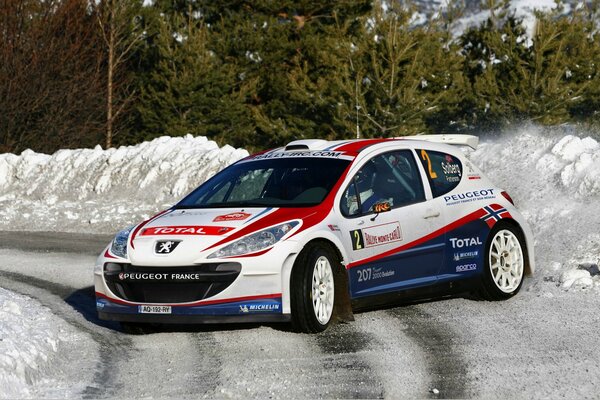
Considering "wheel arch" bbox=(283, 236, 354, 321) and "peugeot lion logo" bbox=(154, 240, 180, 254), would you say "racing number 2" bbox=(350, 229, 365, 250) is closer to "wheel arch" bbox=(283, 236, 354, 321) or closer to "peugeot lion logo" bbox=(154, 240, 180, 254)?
"wheel arch" bbox=(283, 236, 354, 321)

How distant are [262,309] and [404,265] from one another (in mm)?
1603

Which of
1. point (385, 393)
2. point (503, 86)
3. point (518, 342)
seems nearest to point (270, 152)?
point (518, 342)

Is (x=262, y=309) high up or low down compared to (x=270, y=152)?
down

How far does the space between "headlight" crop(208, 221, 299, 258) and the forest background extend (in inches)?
970

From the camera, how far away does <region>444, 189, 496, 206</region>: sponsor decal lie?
9.61 m

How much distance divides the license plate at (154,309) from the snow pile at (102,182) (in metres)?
11.1

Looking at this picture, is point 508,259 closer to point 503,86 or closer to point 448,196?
point 448,196

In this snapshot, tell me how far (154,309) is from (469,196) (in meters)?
3.25

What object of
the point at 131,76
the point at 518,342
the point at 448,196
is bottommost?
the point at 518,342

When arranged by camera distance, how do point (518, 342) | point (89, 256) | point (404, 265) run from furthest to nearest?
point (89, 256) < point (404, 265) < point (518, 342)

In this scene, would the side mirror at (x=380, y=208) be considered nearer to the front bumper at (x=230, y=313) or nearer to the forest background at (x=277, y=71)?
the front bumper at (x=230, y=313)

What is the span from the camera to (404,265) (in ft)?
29.5

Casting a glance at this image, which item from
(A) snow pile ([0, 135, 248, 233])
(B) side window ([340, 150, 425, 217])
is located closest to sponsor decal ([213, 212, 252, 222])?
(B) side window ([340, 150, 425, 217])

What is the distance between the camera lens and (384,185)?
9.10 metres
